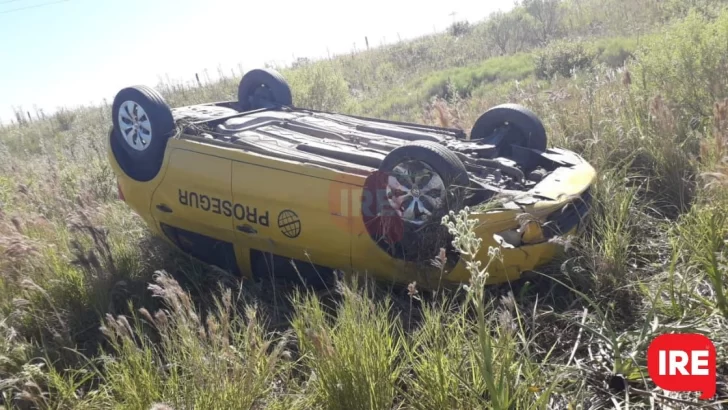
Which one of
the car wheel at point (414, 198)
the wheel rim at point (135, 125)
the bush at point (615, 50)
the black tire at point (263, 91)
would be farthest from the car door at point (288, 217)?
the bush at point (615, 50)

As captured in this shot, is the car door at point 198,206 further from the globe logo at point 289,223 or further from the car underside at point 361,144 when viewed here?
the globe logo at point 289,223

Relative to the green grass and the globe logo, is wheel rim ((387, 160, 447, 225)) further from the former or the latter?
the globe logo

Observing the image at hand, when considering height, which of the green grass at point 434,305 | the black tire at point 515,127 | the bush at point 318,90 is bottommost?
the green grass at point 434,305

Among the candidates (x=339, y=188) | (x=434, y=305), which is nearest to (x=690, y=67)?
(x=339, y=188)

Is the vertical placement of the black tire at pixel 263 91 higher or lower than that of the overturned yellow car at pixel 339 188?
higher

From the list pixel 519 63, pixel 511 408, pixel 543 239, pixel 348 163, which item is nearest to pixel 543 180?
pixel 543 239

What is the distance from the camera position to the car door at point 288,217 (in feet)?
12.1

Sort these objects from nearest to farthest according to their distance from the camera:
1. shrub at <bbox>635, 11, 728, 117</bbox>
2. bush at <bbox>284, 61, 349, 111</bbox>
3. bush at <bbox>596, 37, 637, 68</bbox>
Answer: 1. shrub at <bbox>635, 11, 728, 117</bbox>
2. bush at <bbox>596, 37, 637, 68</bbox>
3. bush at <bbox>284, 61, 349, 111</bbox>

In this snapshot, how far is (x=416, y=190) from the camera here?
3.60 m

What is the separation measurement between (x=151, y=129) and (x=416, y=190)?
2.29 meters

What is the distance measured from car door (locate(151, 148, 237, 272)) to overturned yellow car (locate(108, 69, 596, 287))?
11 millimetres

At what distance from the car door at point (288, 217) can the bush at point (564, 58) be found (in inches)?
314

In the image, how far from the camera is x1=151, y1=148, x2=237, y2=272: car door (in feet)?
13.6

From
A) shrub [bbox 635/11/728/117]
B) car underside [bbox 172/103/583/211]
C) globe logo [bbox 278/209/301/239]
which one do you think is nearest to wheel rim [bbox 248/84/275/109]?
car underside [bbox 172/103/583/211]
